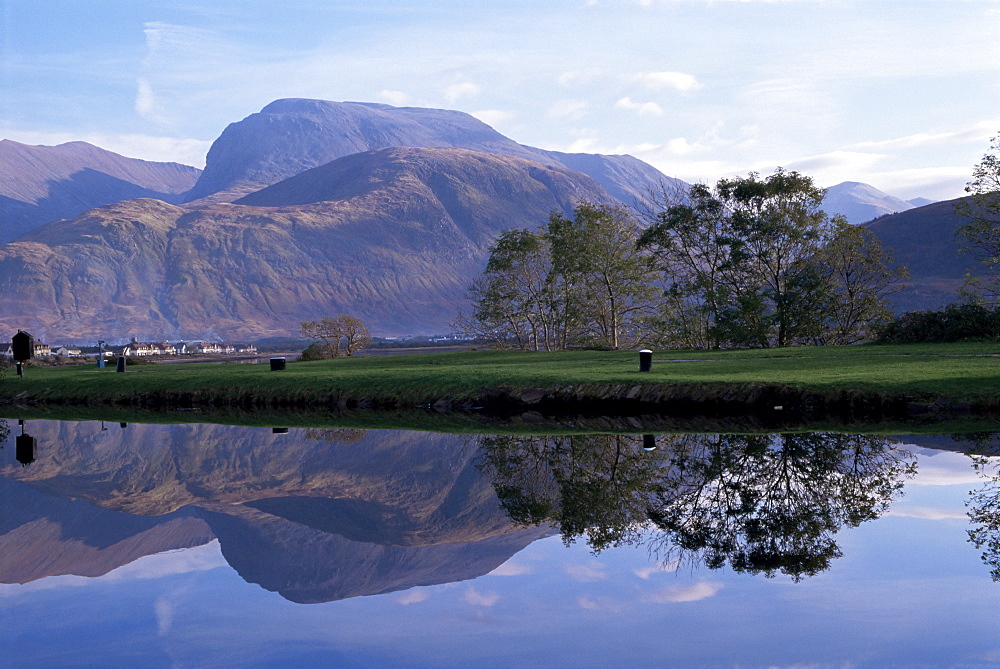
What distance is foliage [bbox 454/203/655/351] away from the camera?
63.3 meters

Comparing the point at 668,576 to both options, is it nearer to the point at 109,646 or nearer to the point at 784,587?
the point at 784,587

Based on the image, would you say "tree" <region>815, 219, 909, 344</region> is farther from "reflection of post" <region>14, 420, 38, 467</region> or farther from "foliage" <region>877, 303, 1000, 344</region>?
"reflection of post" <region>14, 420, 38, 467</region>

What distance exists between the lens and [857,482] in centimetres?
1444

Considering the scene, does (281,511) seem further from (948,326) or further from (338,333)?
(338,333)

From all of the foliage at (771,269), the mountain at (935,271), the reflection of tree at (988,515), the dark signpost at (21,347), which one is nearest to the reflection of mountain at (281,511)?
the reflection of tree at (988,515)

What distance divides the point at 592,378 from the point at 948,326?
2057cm

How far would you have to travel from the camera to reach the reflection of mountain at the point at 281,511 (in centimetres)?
1077

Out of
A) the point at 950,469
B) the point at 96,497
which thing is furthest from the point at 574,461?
the point at 96,497

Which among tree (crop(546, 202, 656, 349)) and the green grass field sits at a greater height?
tree (crop(546, 202, 656, 349))

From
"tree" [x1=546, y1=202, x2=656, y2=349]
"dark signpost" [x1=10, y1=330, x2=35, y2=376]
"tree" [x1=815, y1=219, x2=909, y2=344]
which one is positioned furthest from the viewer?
"tree" [x1=546, y1=202, x2=656, y2=349]

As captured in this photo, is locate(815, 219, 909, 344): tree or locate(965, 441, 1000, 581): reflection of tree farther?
locate(815, 219, 909, 344): tree

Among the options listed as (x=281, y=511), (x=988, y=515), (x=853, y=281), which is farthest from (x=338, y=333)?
(x=988, y=515)

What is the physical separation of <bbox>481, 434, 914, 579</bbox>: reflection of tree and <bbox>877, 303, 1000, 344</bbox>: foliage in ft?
84.8

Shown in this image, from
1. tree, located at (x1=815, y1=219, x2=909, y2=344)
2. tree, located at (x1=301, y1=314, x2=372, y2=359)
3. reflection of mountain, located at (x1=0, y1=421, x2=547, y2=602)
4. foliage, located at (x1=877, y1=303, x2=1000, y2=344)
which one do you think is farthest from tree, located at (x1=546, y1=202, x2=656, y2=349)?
reflection of mountain, located at (x1=0, y1=421, x2=547, y2=602)
